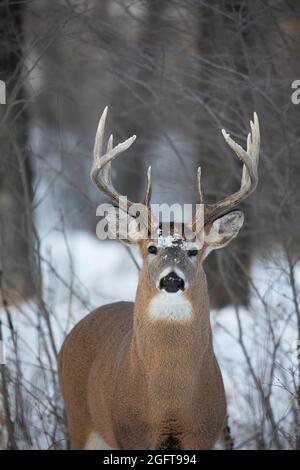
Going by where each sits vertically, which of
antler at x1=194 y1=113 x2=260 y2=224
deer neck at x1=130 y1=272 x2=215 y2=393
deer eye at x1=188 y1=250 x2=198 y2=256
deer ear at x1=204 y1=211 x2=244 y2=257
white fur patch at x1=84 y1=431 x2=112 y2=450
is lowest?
white fur patch at x1=84 y1=431 x2=112 y2=450

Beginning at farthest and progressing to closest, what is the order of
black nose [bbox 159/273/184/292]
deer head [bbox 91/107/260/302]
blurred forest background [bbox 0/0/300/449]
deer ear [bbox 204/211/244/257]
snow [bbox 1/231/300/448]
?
snow [bbox 1/231/300/448] < blurred forest background [bbox 0/0/300/449] < deer ear [bbox 204/211/244/257] < deer head [bbox 91/107/260/302] < black nose [bbox 159/273/184/292]

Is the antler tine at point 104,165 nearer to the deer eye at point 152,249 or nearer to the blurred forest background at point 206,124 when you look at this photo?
the deer eye at point 152,249

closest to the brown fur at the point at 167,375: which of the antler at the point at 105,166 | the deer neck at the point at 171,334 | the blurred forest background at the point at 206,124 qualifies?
the deer neck at the point at 171,334

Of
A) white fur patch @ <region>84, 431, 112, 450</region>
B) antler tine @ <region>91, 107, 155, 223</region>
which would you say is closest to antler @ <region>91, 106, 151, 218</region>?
antler tine @ <region>91, 107, 155, 223</region>

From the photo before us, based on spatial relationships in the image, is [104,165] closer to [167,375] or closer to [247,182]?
[247,182]

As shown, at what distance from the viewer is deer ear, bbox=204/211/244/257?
5371 millimetres

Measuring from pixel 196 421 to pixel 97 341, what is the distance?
1.11 meters

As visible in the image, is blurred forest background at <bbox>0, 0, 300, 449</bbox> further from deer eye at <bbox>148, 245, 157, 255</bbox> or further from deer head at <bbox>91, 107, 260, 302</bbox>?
deer eye at <bbox>148, 245, 157, 255</bbox>

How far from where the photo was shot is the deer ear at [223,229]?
17.6 ft

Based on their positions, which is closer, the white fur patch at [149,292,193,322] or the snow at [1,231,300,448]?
the white fur patch at [149,292,193,322]

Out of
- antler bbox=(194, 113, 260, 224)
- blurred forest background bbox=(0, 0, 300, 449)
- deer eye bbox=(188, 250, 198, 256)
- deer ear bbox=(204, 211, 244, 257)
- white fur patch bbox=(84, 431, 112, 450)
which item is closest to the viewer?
deer eye bbox=(188, 250, 198, 256)

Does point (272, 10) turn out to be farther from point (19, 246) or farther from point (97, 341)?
point (19, 246)

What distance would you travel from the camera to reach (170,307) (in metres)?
5.01
